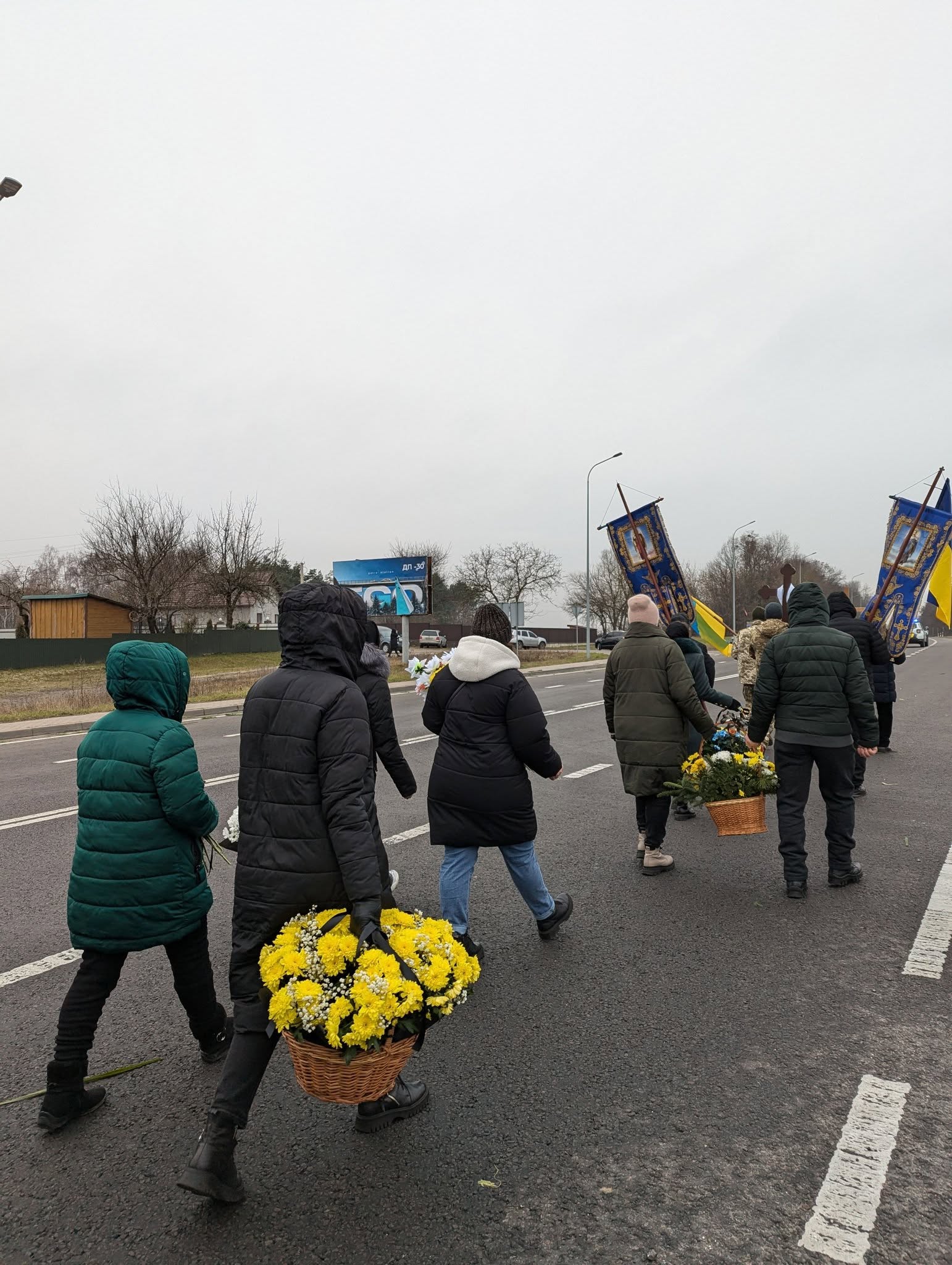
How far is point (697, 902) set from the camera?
5145 millimetres

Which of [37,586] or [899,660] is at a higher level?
[37,586]

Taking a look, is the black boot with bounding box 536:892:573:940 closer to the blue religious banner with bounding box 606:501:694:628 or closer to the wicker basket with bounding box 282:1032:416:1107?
the wicker basket with bounding box 282:1032:416:1107

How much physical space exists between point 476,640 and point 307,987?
7.10 feet

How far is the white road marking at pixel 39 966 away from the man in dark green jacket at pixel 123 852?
3.94 ft

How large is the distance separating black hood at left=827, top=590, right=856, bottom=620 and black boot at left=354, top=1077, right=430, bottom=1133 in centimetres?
754

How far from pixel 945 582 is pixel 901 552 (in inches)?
66.2

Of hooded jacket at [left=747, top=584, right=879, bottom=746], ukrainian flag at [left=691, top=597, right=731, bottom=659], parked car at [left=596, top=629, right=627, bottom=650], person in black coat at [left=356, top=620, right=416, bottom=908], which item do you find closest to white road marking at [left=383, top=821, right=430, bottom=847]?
person in black coat at [left=356, top=620, right=416, bottom=908]

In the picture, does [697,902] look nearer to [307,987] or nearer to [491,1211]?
[491,1211]

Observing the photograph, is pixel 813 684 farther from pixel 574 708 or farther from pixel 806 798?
pixel 574 708

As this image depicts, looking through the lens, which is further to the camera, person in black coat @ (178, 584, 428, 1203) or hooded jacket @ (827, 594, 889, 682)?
hooded jacket @ (827, 594, 889, 682)

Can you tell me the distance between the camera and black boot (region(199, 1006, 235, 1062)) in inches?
130

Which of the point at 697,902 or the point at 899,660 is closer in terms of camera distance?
the point at 697,902

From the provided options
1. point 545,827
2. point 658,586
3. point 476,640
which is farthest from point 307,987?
point 658,586

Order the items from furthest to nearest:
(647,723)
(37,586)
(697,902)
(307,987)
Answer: (37,586) < (647,723) < (697,902) < (307,987)
